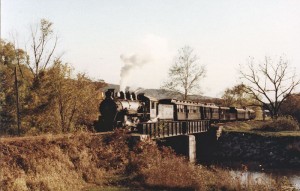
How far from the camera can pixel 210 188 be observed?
14891 millimetres

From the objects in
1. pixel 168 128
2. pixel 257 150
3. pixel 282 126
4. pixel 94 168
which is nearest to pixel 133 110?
pixel 168 128

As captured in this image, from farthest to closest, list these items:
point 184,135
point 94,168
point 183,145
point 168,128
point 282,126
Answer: point 282,126, point 184,135, point 183,145, point 168,128, point 94,168

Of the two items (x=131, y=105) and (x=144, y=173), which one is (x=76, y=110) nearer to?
(x=131, y=105)

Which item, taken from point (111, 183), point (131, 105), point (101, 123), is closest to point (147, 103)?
point (131, 105)

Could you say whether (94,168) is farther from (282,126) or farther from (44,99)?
(282,126)

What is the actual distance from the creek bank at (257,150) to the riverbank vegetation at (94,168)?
15752mm

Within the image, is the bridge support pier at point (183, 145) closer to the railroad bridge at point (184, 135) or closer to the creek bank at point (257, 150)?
the railroad bridge at point (184, 135)

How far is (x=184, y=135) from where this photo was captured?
29094mm

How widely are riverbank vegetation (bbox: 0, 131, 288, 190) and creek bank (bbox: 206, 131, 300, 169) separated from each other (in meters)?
15.8

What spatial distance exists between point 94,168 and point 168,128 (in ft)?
36.2

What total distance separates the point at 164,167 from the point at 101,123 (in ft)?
22.6

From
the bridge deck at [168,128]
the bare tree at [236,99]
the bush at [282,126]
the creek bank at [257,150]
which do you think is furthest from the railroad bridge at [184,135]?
the bare tree at [236,99]

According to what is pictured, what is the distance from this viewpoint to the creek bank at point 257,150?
1262 inches

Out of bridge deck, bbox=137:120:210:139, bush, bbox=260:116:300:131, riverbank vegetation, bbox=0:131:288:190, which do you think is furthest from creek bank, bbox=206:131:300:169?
riverbank vegetation, bbox=0:131:288:190
